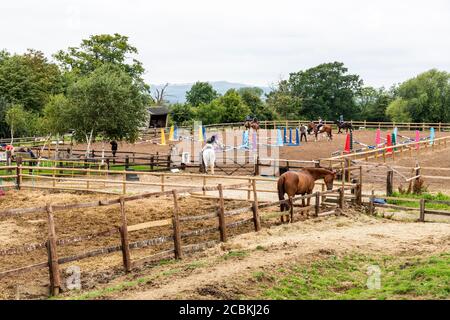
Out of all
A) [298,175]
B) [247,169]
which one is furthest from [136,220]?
[247,169]

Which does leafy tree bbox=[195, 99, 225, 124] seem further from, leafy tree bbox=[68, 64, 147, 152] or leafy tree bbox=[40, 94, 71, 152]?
leafy tree bbox=[68, 64, 147, 152]

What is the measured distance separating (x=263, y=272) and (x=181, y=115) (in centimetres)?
5889

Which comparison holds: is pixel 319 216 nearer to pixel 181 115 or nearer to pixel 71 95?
pixel 71 95

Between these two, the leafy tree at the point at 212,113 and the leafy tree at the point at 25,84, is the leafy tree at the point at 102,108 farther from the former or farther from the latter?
the leafy tree at the point at 212,113

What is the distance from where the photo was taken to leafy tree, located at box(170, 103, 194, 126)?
66062 millimetres

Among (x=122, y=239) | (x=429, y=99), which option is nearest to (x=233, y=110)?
(x=429, y=99)

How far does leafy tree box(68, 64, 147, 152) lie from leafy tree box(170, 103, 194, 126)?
33.5m

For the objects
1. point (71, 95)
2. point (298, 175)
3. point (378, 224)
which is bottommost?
point (378, 224)

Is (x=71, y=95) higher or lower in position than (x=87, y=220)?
higher

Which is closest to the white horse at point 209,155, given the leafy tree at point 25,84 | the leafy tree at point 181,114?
the leafy tree at point 25,84

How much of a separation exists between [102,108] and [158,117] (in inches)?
1223

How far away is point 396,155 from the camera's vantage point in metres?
29.8

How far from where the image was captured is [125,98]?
105 ft
